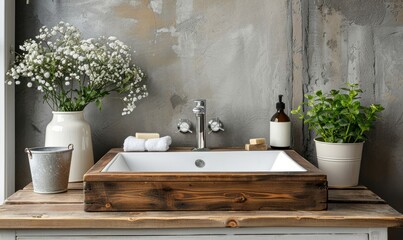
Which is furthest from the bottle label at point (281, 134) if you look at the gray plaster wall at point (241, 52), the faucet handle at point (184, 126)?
the faucet handle at point (184, 126)

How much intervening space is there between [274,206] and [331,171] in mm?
476

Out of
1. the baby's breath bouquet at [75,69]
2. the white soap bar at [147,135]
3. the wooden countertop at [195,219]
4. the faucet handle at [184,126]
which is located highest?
the baby's breath bouquet at [75,69]

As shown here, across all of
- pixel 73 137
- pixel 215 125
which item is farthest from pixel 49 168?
pixel 215 125

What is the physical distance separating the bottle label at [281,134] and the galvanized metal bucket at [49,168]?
838 millimetres

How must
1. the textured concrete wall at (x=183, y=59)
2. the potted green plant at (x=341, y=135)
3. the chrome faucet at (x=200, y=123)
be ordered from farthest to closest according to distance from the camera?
the textured concrete wall at (x=183, y=59) → the chrome faucet at (x=200, y=123) → the potted green plant at (x=341, y=135)

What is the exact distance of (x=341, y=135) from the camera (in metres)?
1.88

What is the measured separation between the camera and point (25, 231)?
1.45m

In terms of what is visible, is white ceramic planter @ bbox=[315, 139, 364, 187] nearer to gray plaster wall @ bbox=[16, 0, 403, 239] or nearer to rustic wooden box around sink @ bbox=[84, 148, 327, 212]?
gray plaster wall @ bbox=[16, 0, 403, 239]

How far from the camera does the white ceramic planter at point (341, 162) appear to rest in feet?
6.09

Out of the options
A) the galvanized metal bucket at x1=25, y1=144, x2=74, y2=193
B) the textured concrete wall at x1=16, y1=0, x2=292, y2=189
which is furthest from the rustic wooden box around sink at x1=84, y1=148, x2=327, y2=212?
the textured concrete wall at x1=16, y1=0, x2=292, y2=189

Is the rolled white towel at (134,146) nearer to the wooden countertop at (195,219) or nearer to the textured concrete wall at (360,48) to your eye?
the wooden countertop at (195,219)

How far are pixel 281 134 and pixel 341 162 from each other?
0.91 feet

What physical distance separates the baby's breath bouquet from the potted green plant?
75 centimetres

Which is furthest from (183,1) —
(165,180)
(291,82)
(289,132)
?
(165,180)
